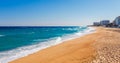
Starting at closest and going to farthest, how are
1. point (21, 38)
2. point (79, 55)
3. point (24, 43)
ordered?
point (79, 55) → point (24, 43) → point (21, 38)

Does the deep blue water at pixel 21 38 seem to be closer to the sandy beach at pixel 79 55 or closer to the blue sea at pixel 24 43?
the blue sea at pixel 24 43

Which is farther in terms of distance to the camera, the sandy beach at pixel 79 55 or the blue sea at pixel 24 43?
the blue sea at pixel 24 43

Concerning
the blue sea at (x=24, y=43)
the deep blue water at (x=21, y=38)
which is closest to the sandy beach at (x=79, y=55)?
the blue sea at (x=24, y=43)

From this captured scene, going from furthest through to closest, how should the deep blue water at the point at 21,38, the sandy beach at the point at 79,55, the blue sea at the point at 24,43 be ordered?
the deep blue water at the point at 21,38 < the blue sea at the point at 24,43 < the sandy beach at the point at 79,55

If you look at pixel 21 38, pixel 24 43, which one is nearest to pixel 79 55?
pixel 24 43

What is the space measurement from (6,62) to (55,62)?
3.18 m

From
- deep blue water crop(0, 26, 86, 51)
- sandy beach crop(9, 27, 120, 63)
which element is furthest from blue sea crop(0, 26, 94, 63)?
sandy beach crop(9, 27, 120, 63)

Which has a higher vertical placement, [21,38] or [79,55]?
[79,55]

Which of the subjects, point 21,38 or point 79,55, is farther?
point 21,38

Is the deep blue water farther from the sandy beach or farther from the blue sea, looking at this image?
the sandy beach

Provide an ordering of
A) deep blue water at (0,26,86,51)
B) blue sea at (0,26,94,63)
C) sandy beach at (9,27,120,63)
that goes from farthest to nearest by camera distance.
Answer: deep blue water at (0,26,86,51)
blue sea at (0,26,94,63)
sandy beach at (9,27,120,63)

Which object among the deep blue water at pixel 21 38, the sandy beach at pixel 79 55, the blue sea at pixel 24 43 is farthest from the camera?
the deep blue water at pixel 21 38

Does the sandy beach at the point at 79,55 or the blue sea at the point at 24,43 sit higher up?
the sandy beach at the point at 79,55

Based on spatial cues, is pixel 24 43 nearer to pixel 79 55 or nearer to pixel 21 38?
pixel 21 38
